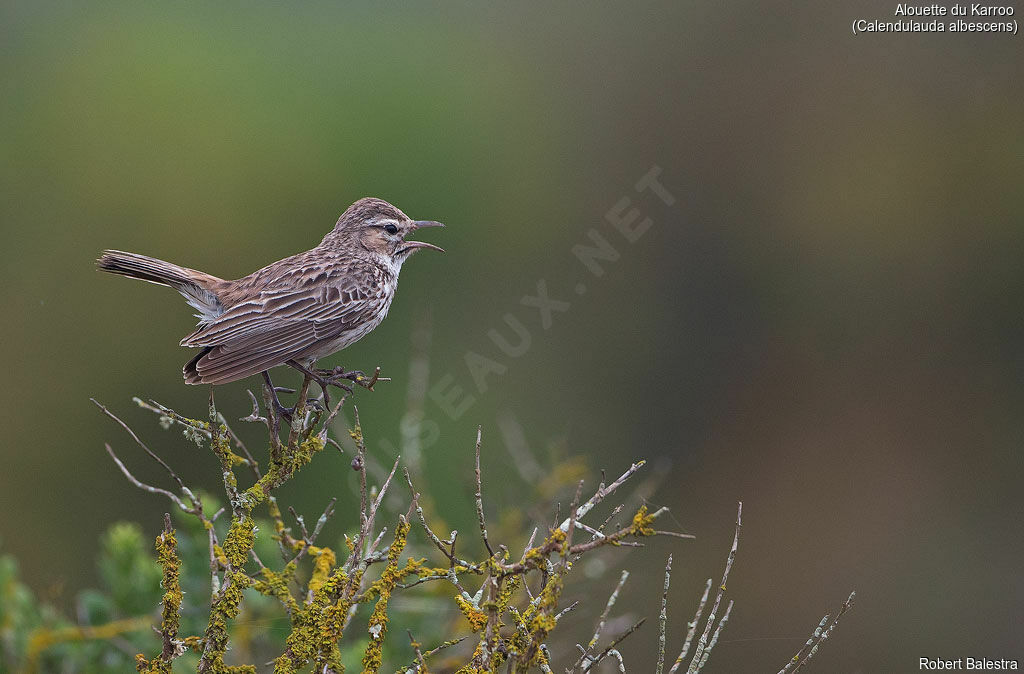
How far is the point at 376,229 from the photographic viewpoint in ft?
18.6

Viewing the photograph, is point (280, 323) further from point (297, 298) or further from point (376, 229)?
point (376, 229)

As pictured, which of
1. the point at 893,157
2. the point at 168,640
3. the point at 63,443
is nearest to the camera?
the point at 168,640

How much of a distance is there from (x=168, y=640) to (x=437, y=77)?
15.9 metres

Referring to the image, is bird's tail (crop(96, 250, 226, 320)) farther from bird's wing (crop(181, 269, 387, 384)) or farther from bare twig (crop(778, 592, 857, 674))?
bare twig (crop(778, 592, 857, 674))

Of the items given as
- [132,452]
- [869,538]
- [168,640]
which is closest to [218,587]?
[168,640]

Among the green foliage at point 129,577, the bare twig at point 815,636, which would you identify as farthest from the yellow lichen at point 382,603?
the green foliage at point 129,577

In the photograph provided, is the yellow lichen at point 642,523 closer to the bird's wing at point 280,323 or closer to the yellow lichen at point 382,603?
the yellow lichen at point 382,603

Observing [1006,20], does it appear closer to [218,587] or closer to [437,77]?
[437,77]

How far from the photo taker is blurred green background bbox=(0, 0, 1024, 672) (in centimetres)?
1415

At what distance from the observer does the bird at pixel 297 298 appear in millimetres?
4566

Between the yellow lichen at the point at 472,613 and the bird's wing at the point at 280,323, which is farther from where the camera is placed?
the bird's wing at the point at 280,323

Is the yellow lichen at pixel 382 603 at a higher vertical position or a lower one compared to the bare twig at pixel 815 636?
higher

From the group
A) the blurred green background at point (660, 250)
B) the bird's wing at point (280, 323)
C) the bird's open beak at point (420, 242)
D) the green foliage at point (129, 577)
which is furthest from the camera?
the blurred green background at point (660, 250)

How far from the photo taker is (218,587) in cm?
309
